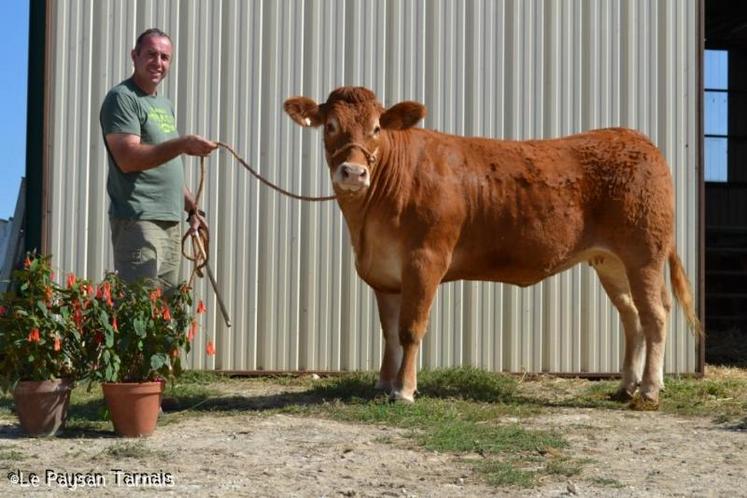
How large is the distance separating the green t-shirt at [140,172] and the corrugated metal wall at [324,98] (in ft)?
7.34

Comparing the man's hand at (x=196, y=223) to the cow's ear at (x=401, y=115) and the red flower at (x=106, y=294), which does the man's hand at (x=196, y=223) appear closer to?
the red flower at (x=106, y=294)

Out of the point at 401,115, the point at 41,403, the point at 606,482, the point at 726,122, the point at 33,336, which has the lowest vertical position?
the point at 606,482

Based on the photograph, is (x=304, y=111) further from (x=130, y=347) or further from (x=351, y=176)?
(x=130, y=347)

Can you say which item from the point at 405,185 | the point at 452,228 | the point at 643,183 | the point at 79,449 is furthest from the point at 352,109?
the point at 79,449

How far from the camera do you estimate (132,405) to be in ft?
17.7

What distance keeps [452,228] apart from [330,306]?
203cm

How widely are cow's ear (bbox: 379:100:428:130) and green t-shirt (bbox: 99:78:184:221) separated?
1506 millimetres

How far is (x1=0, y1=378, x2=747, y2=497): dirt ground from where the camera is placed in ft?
14.4

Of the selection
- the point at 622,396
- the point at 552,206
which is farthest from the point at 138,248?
the point at 622,396

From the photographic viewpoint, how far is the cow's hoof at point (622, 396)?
24.0 feet

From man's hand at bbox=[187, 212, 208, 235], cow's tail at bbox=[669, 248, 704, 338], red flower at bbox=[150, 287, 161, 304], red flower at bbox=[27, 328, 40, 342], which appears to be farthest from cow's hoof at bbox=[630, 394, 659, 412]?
red flower at bbox=[27, 328, 40, 342]

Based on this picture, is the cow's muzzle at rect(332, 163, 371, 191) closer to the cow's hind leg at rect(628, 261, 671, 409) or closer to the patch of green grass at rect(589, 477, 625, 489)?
the cow's hind leg at rect(628, 261, 671, 409)

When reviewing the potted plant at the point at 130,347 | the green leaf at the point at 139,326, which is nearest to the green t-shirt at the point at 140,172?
the potted plant at the point at 130,347

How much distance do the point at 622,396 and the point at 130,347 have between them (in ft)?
12.4
